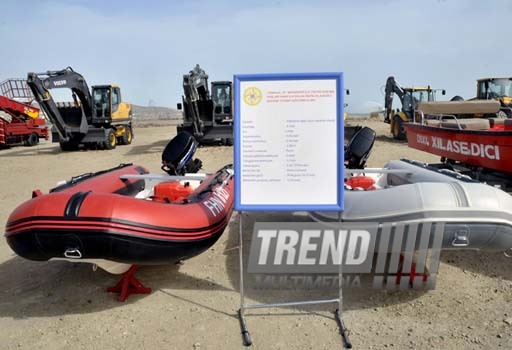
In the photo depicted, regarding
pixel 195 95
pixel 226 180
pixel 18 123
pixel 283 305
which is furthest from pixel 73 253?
pixel 18 123

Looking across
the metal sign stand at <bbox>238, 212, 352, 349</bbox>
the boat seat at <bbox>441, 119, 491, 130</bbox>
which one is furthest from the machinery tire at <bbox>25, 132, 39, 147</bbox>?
the metal sign stand at <bbox>238, 212, 352, 349</bbox>

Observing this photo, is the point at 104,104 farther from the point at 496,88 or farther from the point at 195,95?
the point at 496,88

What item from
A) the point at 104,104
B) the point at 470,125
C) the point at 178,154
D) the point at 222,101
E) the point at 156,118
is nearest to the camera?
the point at 178,154

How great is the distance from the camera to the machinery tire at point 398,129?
1527 centimetres

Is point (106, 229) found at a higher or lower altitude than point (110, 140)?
lower

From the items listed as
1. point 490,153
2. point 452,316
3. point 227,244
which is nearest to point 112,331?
point 227,244

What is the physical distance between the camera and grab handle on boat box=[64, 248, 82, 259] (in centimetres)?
298

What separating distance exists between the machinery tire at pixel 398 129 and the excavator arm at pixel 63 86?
11.2 meters

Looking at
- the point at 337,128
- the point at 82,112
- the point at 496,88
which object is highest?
the point at 496,88

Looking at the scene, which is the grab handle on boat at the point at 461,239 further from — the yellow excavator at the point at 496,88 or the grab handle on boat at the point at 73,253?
the yellow excavator at the point at 496,88

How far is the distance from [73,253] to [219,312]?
1.18 m

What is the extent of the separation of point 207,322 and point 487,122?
18.5 feet

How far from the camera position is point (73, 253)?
300 centimetres

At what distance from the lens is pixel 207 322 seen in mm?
3121
